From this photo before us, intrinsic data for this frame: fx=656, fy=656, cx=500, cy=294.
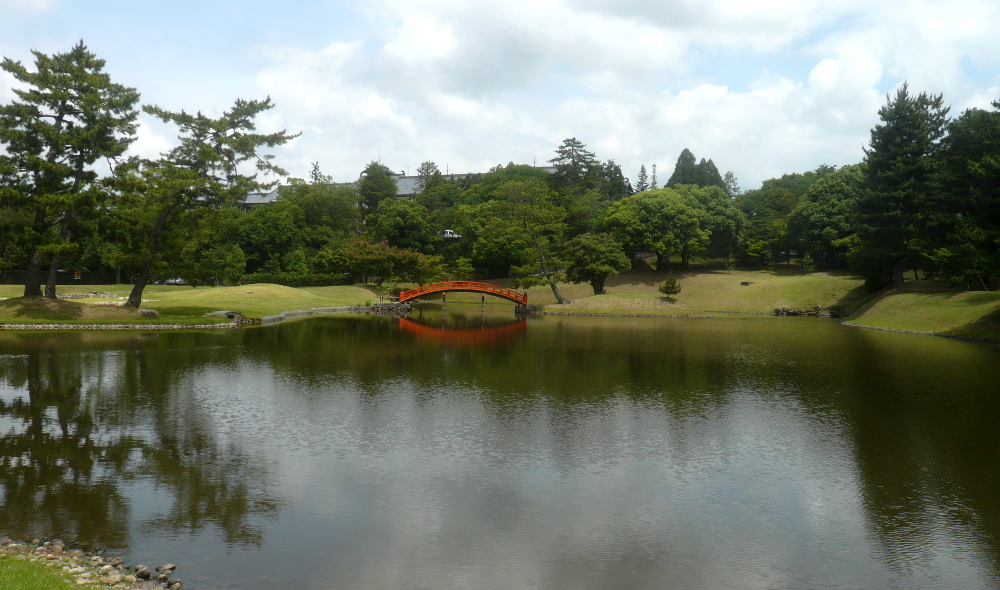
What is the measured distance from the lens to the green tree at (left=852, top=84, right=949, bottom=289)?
51812 mm

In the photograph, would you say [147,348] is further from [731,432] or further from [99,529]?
[731,432]

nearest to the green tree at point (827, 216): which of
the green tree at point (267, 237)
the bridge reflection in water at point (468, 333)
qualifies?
the bridge reflection in water at point (468, 333)

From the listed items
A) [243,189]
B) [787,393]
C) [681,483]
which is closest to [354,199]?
[243,189]

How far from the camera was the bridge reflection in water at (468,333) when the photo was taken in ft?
117

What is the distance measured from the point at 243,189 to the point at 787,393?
114 ft

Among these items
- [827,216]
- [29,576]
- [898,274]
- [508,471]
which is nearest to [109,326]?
[508,471]

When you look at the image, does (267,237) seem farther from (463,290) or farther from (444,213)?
(463,290)

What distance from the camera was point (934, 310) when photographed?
4419cm

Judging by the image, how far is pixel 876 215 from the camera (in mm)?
53594

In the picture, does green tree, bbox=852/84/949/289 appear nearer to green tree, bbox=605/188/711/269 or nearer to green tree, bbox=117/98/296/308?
green tree, bbox=605/188/711/269

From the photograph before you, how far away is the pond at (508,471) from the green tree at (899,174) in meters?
31.3

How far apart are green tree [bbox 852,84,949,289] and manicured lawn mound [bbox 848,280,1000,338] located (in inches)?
125

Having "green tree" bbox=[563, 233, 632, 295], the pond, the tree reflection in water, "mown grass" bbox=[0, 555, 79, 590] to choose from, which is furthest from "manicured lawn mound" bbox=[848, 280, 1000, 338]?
"mown grass" bbox=[0, 555, 79, 590]

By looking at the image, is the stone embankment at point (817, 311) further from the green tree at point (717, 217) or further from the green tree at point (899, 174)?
the green tree at point (717, 217)
